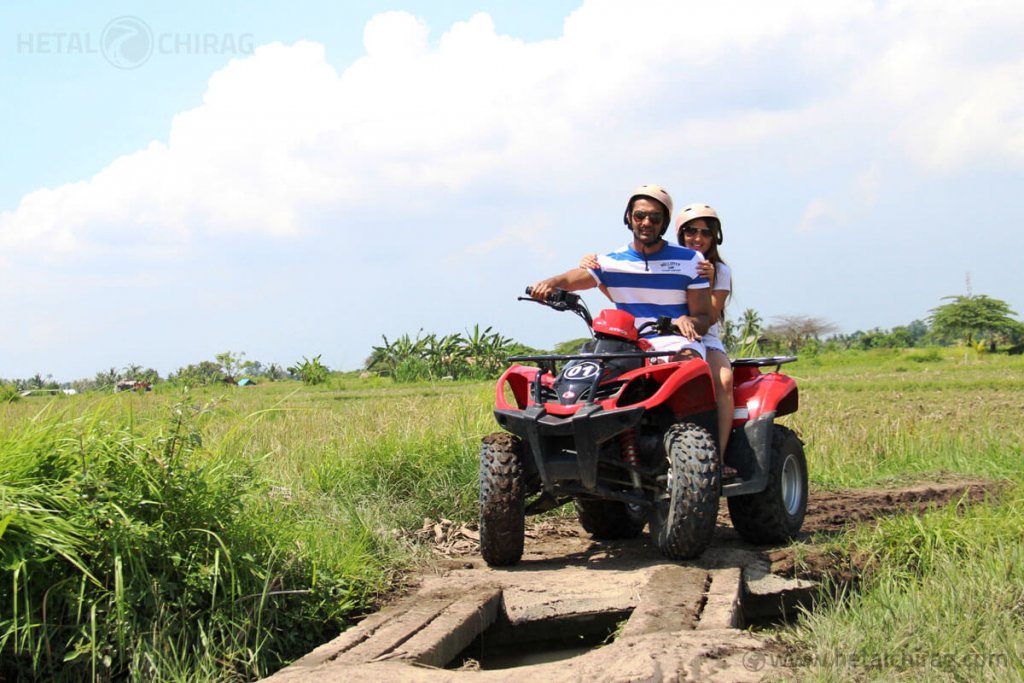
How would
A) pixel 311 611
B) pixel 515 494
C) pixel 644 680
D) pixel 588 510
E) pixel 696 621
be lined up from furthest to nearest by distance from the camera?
pixel 588 510 → pixel 515 494 → pixel 311 611 → pixel 696 621 → pixel 644 680

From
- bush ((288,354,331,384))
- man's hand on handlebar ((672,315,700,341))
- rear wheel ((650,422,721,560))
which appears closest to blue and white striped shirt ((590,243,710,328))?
man's hand on handlebar ((672,315,700,341))

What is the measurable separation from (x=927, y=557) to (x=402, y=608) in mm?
2451

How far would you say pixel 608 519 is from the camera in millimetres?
5969

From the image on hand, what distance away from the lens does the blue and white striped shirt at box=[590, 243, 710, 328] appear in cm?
543

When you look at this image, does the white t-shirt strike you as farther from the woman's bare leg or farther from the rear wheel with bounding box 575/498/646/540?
the rear wheel with bounding box 575/498/646/540

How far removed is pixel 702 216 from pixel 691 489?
1.74 metres

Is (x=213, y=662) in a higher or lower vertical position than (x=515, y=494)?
lower

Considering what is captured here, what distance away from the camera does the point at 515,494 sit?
16.7 ft

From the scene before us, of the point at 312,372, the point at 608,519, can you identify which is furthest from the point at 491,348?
the point at 608,519

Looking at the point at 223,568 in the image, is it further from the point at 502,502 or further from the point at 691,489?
the point at 691,489

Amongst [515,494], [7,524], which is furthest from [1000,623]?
[7,524]

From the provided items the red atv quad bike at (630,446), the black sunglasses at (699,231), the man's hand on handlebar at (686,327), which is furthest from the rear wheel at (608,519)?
the black sunglasses at (699,231)

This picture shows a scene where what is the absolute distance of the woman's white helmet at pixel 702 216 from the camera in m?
5.81

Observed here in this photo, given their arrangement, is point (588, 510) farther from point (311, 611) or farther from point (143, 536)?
point (143, 536)
